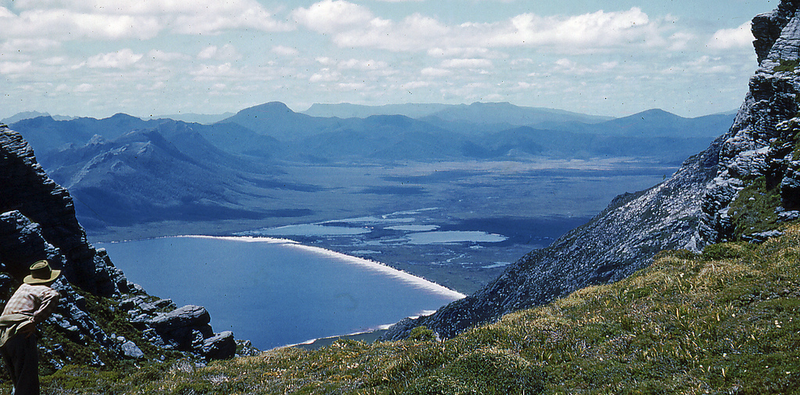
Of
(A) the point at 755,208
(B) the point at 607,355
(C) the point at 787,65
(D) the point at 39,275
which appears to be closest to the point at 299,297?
(C) the point at 787,65

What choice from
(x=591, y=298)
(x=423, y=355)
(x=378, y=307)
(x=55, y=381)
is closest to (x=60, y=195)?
(x=55, y=381)

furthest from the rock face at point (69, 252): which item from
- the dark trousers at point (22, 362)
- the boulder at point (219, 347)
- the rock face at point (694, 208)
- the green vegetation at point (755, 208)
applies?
the green vegetation at point (755, 208)

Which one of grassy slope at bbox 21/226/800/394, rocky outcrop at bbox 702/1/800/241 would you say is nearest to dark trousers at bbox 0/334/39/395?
grassy slope at bbox 21/226/800/394

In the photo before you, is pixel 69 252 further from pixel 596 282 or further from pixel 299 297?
pixel 299 297

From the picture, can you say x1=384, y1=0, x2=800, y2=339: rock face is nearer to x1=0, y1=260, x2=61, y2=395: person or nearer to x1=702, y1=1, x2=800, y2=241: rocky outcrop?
x1=702, y1=1, x2=800, y2=241: rocky outcrop

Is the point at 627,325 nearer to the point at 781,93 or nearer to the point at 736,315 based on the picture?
the point at 736,315

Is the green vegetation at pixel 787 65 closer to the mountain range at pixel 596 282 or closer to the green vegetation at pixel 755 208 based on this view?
the mountain range at pixel 596 282
